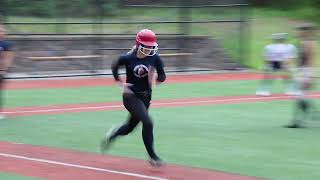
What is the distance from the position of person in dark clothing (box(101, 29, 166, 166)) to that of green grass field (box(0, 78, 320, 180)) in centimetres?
93

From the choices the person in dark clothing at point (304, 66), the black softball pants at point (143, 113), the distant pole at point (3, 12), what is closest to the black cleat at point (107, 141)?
the black softball pants at point (143, 113)

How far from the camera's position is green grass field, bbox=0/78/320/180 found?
9.23 metres

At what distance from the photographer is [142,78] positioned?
8656 mm

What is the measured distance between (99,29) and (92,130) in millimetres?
12953

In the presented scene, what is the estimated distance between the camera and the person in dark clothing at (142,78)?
28.0 feet

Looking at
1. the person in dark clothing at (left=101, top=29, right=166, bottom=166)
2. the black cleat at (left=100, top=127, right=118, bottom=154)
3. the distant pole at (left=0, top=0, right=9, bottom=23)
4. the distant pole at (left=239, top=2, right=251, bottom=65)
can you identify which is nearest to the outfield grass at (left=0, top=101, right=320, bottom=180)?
the black cleat at (left=100, top=127, right=118, bottom=154)

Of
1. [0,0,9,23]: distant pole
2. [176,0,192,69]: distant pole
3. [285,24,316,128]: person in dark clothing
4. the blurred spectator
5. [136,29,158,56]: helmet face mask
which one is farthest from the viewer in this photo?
[176,0,192,69]: distant pole

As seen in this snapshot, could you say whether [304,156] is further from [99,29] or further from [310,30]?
[99,29]

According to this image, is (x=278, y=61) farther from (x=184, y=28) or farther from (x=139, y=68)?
(x=139, y=68)

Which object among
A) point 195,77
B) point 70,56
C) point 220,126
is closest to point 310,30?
point 220,126

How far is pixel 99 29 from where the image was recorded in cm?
2467

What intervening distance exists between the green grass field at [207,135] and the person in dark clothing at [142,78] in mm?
929

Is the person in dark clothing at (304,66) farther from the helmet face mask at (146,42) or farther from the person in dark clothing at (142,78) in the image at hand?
the helmet face mask at (146,42)

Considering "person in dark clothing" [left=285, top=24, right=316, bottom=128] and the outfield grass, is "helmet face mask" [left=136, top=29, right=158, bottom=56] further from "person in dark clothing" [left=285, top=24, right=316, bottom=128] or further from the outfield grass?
"person in dark clothing" [left=285, top=24, right=316, bottom=128]
